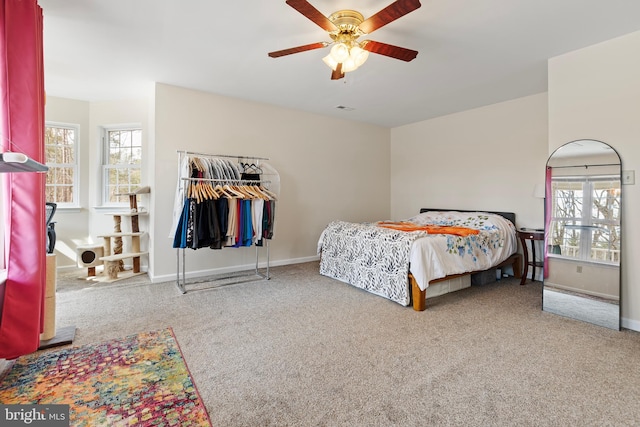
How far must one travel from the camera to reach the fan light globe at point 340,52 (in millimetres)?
2395

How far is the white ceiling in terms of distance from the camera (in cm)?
238

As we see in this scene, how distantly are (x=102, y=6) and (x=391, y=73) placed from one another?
9.18 ft

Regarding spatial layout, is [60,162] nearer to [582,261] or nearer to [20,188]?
[20,188]

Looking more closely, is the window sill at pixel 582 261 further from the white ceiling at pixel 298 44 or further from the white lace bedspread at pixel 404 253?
the white ceiling at pixel 298 44

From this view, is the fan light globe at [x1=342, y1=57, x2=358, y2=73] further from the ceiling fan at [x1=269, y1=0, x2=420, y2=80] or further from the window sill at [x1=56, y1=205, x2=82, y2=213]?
the window sill at [x1=56, y1=205, x2=82, y2=213]

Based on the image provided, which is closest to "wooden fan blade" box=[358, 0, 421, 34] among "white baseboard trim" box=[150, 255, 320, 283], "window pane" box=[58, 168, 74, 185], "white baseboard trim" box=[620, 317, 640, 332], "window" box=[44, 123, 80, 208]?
"white baseboard trim" box=[620, 317, 640, 332]

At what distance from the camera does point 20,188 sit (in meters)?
1.94

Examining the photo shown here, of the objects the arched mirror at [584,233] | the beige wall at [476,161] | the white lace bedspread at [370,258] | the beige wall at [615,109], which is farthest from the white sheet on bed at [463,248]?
the beige wall at [615,109]

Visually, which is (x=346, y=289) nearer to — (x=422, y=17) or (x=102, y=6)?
(x=422, y=17)

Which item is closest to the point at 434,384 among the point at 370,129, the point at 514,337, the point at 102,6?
the point at 514,337

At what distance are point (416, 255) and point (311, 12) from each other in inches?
91.1

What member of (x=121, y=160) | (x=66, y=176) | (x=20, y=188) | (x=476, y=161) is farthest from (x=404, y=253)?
(x=66, y=176)

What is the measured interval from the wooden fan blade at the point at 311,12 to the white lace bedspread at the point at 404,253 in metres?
2.14

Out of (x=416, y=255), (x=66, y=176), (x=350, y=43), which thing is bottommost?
(x=416, y=255)
